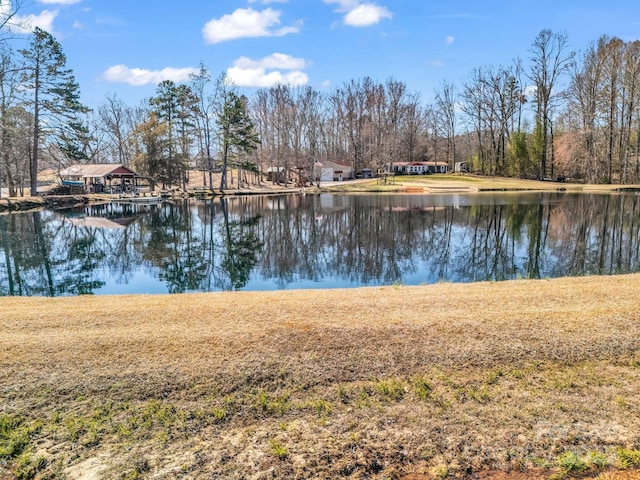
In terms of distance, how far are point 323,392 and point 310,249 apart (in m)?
14.8

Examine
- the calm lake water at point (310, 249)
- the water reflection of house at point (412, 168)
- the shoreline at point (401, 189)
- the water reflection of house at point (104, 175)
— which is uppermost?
the water reflection of house at point (412, 168)

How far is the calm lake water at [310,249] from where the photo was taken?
43.1 ft

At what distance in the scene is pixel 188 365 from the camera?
200 inches

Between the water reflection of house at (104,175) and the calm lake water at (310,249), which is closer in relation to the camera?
the calm lake water at (310,249)

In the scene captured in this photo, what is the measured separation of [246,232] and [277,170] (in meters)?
46.3

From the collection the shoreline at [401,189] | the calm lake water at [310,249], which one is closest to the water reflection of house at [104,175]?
the shoreline at [401,189]

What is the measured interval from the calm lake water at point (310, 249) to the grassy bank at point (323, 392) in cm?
595

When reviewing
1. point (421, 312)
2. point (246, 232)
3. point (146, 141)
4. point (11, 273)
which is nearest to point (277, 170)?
point (146, 141)

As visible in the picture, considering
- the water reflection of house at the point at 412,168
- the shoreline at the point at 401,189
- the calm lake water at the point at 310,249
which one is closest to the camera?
the calm lake water at the point at 310,249

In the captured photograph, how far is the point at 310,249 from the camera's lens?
19.4 meters

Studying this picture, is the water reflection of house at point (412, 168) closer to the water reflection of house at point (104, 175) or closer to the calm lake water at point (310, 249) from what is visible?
the water reflection of house at point (104, 175)

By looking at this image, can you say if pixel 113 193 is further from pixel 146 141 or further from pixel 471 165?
pixel 471 165

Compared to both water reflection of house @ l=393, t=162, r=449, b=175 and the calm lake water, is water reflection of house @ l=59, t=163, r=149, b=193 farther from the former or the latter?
water reflection of house @ l=393, t=162, r=449, b=175

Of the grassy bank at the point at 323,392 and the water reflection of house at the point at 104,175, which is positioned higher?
the water reflection of house at the point at 104,175
